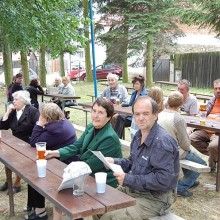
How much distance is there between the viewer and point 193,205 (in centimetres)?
413

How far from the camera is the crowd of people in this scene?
2502mm

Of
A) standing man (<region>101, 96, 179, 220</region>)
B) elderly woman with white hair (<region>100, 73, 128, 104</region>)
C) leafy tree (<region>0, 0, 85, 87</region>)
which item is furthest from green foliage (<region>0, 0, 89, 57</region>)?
standing man (<region>101, 96, 179, 220</region>)

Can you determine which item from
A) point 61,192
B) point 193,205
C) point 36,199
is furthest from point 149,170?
point 193,205

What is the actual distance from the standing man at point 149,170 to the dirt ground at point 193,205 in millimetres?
1337

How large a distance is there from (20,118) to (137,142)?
7.61ft

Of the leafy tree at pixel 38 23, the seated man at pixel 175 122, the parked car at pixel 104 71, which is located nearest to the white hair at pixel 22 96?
the seated man at pixel 175 122

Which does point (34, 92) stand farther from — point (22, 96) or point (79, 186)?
point (79, 186)

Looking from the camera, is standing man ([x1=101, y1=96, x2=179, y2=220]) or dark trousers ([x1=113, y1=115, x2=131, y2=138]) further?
dark trousers ([x1=113, y1=115, x2=131, y2=138])

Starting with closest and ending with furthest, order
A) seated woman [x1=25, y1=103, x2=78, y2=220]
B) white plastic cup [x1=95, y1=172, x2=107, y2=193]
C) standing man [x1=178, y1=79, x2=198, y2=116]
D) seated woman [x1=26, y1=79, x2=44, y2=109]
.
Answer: white plastic cup [x1=95, y1=172, x2=107, y2=193] < seated woman [x1=25, y1=103, x2=78, y2=220] < standing man [x1=178, y1=79, x2=198, y2=116] < seated woman [x1=26, y1=79, x2=44, y2=109]

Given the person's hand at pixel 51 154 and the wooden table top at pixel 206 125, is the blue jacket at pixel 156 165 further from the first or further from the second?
the wooden table top at pixel 206 125

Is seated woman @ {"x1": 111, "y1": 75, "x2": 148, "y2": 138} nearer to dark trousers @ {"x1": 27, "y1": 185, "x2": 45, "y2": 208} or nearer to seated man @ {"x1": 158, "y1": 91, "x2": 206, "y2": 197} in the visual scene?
seated man @ {"x1": 158, "y1": 91, "x2": 206, "y2": 197}

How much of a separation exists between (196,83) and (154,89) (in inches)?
660

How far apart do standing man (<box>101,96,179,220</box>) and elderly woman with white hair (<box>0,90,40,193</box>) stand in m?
2.17

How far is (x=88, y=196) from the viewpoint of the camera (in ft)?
7.76
